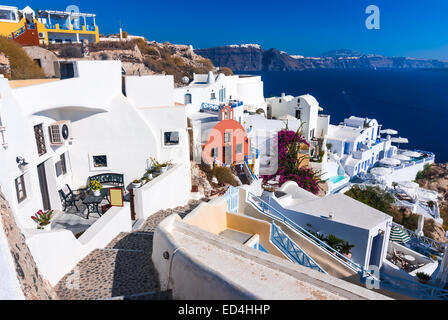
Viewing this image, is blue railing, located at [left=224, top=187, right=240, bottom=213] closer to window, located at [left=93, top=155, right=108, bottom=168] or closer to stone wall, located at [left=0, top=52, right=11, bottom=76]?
window, located at [left=93, top=155, right=108, bottom=168]

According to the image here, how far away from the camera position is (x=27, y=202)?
902 cm

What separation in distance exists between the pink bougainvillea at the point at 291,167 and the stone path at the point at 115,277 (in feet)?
55.0

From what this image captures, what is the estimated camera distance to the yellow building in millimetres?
31344

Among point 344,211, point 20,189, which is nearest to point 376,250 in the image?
point 344,211

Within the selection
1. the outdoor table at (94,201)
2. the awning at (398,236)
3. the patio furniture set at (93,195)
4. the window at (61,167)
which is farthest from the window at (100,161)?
the awning at (398,236)

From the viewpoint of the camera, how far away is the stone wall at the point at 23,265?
13.0 ft

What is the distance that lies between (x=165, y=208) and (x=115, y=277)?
5256mm

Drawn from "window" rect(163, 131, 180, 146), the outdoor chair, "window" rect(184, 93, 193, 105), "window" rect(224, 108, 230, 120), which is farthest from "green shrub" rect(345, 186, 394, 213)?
the outdoor chair

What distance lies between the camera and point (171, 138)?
42.8ft

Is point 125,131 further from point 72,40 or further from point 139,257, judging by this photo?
point 72,40

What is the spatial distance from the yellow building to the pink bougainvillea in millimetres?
27153

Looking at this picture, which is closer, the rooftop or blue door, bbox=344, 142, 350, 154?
the rooftop

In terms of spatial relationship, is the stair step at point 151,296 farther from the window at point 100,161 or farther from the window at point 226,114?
the window at point 226,114

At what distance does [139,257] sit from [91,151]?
6.52 metres
